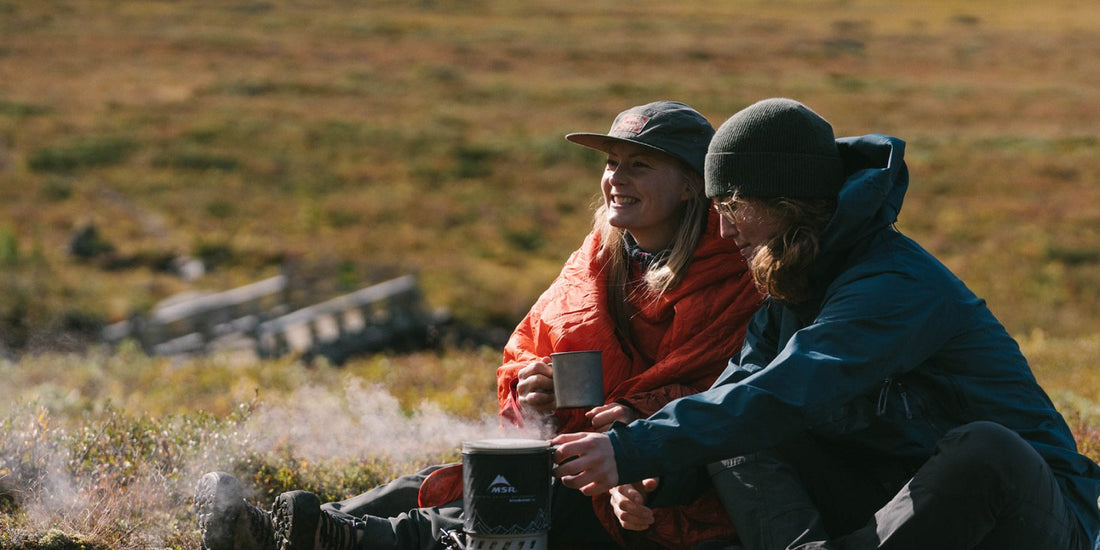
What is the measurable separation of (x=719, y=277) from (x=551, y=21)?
6601 cm

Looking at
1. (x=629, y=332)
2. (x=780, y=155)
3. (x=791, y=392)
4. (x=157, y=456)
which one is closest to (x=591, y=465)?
(x=791, y=392)

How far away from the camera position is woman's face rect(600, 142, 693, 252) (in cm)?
489

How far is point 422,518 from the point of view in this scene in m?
4.71

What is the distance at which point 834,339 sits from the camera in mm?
3535

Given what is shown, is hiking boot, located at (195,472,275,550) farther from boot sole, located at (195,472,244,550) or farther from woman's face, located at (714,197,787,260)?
woman's face, located at (714,197,787,260)

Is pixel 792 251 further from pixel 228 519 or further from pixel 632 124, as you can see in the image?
pixel 228 519

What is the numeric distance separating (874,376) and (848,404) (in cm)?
21

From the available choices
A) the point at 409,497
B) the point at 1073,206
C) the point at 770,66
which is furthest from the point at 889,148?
the point at 770,66

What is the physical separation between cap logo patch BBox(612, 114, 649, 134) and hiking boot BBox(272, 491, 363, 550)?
1.78 meters

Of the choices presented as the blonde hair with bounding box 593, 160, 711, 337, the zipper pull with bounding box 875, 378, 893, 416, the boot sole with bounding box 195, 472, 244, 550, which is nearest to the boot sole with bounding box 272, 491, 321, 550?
the boot sole with bounding box 195, 472, 244, 550

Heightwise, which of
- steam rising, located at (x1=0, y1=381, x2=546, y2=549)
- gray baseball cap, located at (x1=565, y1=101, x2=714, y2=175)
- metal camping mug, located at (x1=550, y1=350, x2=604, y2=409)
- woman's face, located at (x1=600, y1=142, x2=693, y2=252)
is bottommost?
steam rising, located at (x1=0, y1=381, x2=546, y2=549)

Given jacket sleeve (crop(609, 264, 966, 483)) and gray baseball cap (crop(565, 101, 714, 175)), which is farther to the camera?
gray baseball cap (crop(565, 101, 714, 175))

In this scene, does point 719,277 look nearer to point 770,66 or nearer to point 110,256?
point 110,256

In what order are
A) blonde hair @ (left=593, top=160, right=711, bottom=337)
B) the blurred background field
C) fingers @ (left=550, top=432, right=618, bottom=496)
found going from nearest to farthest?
fingers @ (left=550, top=432, right=618, bottom=496) < blonde hair @ (left=593, top=160, right=711, bottom=337) < the blurred background field
